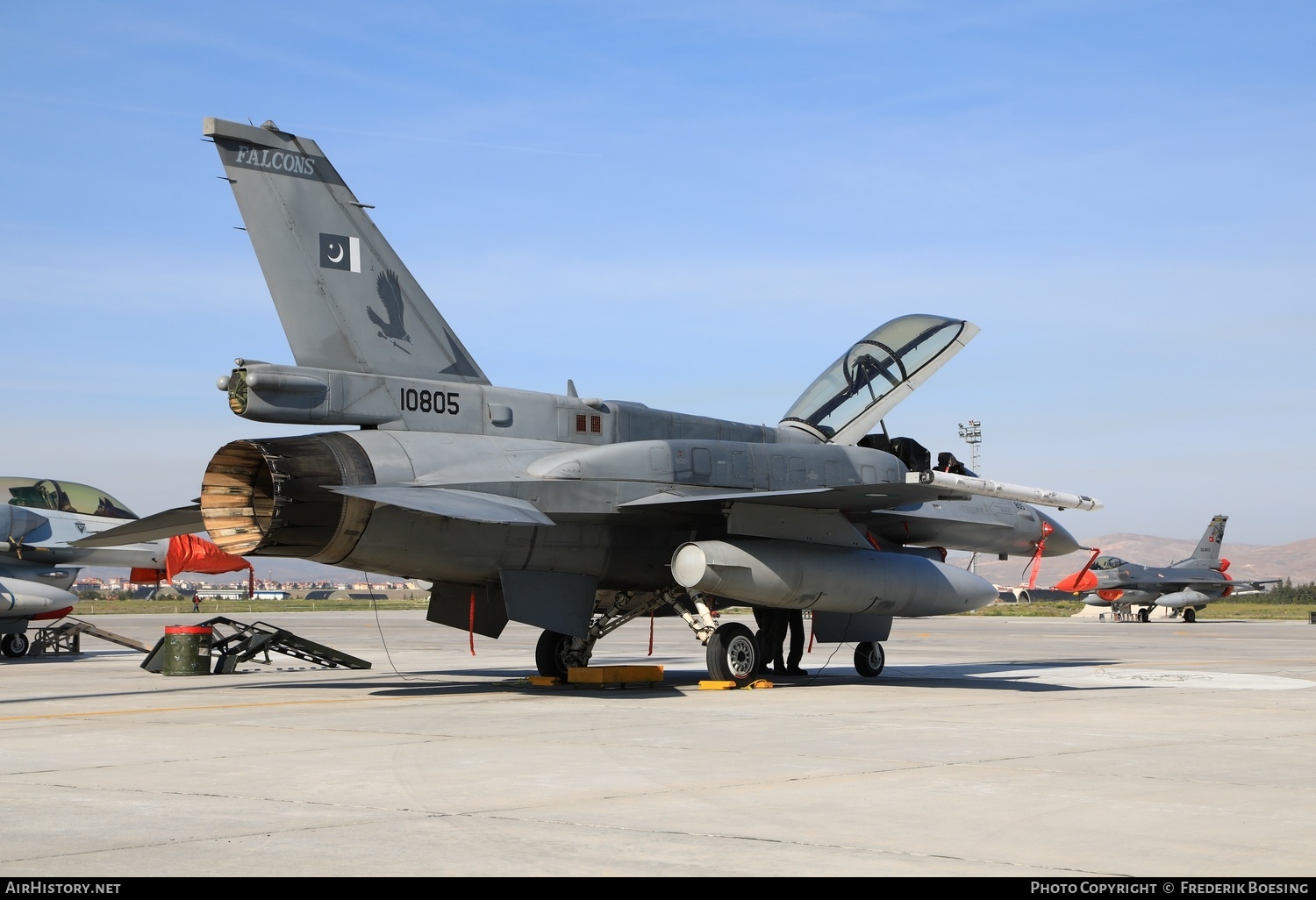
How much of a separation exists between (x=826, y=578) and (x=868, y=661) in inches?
126

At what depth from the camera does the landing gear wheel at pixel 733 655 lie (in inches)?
578

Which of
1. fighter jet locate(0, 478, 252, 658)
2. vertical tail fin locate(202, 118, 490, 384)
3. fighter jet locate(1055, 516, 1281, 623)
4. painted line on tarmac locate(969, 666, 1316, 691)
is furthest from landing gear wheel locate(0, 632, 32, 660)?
fighter jet locate(1055, 516, 1281, 623)

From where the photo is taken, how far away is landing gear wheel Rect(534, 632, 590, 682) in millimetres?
15555

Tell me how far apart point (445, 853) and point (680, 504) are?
28.3 feet

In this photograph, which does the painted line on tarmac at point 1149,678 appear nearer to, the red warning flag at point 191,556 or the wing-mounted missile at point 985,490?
the wing-mounted missile at point 985,490

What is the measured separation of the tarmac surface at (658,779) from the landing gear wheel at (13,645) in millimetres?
7342

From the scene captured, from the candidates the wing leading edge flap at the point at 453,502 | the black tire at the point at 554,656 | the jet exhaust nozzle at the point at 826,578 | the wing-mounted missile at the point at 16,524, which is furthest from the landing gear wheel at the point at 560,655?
the wing-mounted missile at the point at 16,524

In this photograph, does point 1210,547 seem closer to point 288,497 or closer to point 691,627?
point 691,627

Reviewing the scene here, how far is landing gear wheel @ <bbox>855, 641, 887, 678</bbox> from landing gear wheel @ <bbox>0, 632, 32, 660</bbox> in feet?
47.9

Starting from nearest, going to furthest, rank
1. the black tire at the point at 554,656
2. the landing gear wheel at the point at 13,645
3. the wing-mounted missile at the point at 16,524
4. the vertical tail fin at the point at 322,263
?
the vertical tail fin at the point at 322,263
the black tire at the point at 554,656
the landing gear wheel at the point at 13,645
the wing-mounted missile at the point at 16,524

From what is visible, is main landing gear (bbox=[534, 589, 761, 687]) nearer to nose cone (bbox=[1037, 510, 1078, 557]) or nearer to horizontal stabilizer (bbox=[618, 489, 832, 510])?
horizontal stabilizer (bbox=[618, 489, 832, 510])

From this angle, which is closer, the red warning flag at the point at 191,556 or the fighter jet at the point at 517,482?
the fighter jet at the point at 517,482

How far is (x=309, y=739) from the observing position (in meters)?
9.48

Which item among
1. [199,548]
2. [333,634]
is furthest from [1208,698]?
[333,634]
